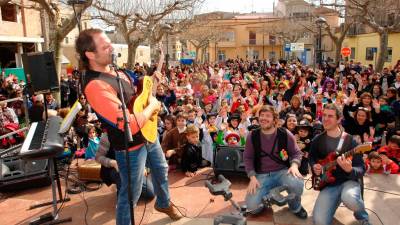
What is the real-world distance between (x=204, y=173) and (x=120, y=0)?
1599 centimetres

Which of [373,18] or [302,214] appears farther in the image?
[373,18]

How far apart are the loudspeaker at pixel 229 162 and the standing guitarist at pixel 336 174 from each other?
118 cm

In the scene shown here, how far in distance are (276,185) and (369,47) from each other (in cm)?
3123

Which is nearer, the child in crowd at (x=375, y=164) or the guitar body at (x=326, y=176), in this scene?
the guitar body at (x=326, y=176)

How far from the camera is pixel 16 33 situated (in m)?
23.1

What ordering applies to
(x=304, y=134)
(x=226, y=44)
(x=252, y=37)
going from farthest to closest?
(x=226, y=44) < (x=252, y=37) < (x=304, y=134)

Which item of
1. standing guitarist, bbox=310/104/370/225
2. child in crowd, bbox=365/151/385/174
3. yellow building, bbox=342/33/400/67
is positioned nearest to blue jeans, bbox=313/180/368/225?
standing guitarist, bbox=310/104/370/225

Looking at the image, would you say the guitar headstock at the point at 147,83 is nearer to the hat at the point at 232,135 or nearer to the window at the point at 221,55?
the hat at the point at 232,135

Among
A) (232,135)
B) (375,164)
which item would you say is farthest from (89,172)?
(375,164)

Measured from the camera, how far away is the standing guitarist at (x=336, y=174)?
141 inches

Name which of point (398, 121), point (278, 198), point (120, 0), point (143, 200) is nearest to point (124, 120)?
point (278, 198)

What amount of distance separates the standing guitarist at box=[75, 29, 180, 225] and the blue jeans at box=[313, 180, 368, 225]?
6.57 feet

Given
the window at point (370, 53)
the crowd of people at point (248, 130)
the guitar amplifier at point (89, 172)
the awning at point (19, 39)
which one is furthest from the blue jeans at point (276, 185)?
the window at point (370, 53)

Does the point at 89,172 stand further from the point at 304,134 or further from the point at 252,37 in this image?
the point at 252,37
